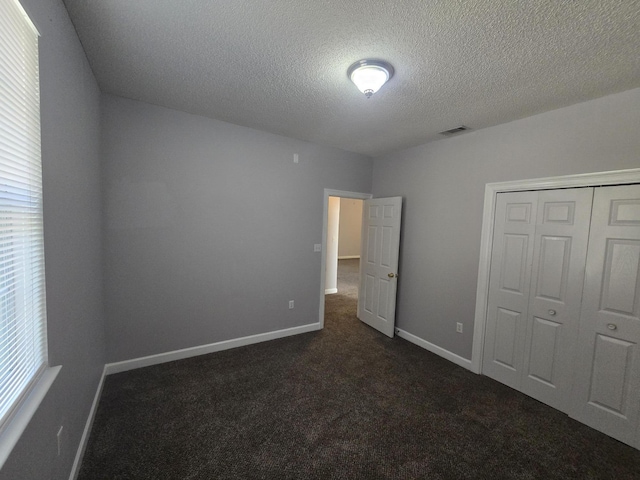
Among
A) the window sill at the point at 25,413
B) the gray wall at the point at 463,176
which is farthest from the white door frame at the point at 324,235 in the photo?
the window sill at the point at 25,413

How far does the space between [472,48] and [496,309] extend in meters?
2.39

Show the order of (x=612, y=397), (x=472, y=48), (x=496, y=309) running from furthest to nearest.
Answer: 1. (x=496, y=309)
2. (x=612, y=397)
3. (x=472, y=48)

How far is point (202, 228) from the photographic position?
2.92 metres

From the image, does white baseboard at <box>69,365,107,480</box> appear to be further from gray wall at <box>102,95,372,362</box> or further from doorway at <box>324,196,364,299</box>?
doorway at <box>324,196,364,299</box>

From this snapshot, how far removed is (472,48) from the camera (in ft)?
5.22

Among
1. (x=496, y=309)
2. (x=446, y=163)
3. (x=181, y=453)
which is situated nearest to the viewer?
(x=181, y=453)

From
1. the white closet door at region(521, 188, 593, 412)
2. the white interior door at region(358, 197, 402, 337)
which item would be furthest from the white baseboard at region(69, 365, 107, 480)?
the white closet door at region(521, 188, 593, 412)

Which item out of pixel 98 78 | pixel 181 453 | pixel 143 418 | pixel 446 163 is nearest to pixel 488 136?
pixel 446 163

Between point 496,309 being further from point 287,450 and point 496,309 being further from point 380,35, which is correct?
point 380,35

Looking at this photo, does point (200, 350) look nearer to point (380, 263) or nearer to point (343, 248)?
point (380, 263)

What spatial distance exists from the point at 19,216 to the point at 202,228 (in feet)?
6.24

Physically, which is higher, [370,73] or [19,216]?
[370,73]

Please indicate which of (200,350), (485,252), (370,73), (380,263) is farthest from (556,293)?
(200,350)

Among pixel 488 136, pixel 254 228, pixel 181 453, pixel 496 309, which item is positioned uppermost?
pixel 488 136
